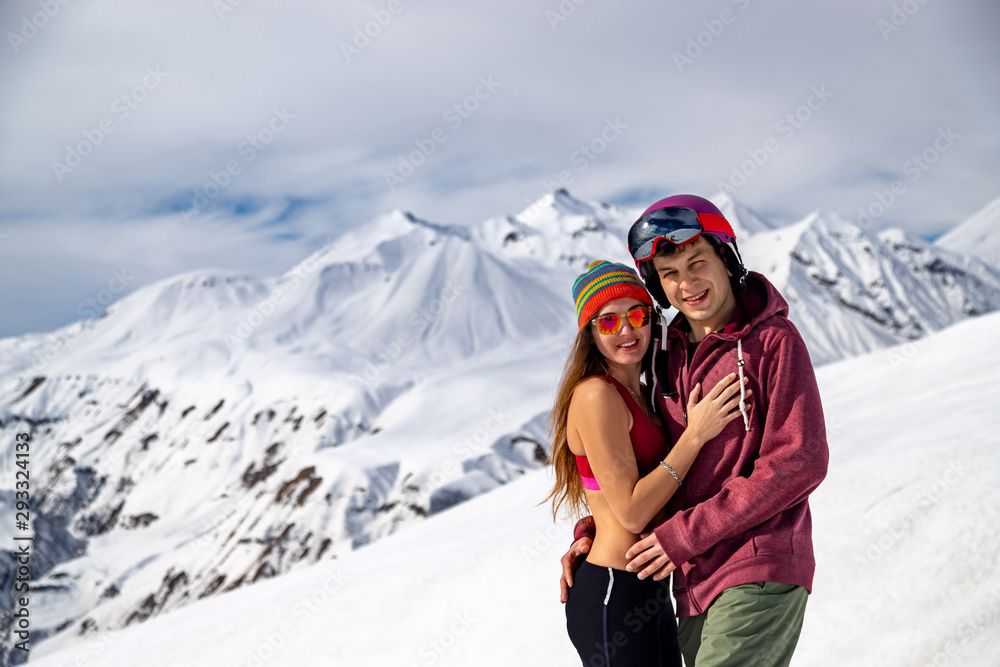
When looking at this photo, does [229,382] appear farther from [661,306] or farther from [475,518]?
[661,306]

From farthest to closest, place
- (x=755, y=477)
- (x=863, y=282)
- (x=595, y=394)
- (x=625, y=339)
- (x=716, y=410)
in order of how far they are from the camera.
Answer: (x=863, y=282), (x=625, y=339), (x=595, y=394), (x=716, y=410), (x=755, y=477)

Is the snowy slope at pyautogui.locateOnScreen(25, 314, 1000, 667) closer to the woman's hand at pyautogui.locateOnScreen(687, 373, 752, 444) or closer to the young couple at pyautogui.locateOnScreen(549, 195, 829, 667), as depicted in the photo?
the young couple at pyautogui.locateOnScreen(549, 195, 829, 667)

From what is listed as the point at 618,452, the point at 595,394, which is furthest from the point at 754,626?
the point at 595,394

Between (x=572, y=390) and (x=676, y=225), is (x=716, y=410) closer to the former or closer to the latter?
(x=572, y=390)

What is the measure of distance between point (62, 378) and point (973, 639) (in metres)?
118

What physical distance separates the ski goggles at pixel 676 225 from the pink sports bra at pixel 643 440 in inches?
20.5

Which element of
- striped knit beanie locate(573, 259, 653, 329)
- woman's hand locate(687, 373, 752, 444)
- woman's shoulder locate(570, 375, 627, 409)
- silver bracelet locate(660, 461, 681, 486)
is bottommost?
silver bracelet locate(660, 461, 681, 486)

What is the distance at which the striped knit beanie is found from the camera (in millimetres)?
2430

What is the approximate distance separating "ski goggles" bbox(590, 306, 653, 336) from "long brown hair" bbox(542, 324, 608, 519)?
0.07m

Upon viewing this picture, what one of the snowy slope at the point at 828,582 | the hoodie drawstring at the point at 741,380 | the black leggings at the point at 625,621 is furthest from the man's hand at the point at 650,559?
the snowy slope at the point at 828,582

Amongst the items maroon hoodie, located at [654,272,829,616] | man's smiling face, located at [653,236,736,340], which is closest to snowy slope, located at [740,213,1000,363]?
man's smiling face, located at [653,236,736,340]

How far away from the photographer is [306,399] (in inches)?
2440

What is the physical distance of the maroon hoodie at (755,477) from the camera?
1.96 meters

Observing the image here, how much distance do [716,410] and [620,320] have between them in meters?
0.51
